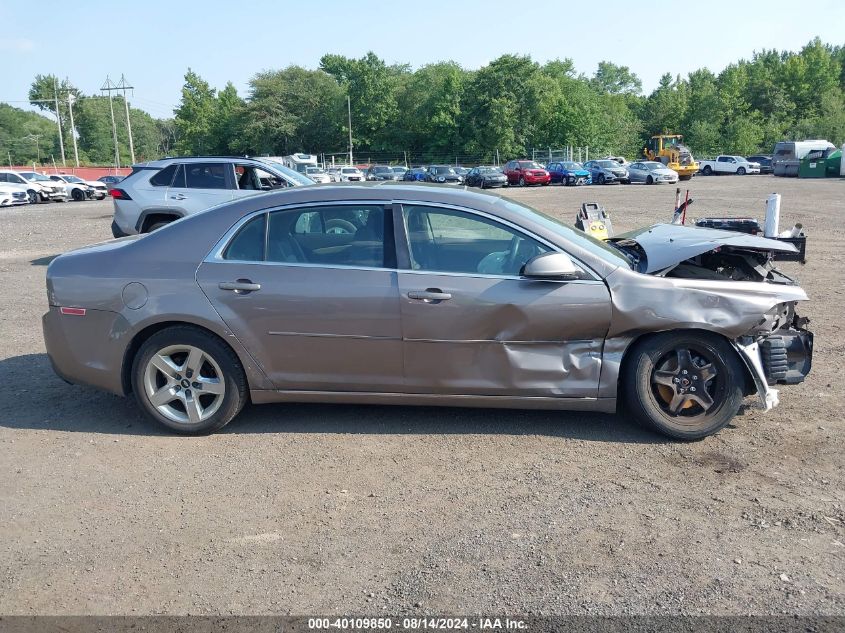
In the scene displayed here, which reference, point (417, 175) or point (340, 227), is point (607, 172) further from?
point (340, 227)

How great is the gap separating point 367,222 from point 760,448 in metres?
2.88

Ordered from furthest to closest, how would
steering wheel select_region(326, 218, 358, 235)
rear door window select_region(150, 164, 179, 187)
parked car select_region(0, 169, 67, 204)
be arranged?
1. parked car select_region(0, 169, 67, 204)
2. rear door window select_region(150, 164, 179, 187)
3. steering wheel select_region(326, 218, 358, 235)

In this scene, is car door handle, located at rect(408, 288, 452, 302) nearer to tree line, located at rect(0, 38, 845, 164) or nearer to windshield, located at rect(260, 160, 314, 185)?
windshield, located at rect(260, 160, 314, 185)

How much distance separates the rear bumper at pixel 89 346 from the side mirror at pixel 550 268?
A: 267 cm

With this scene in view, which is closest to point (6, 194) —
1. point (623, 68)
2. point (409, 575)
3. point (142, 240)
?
point (142, 240)

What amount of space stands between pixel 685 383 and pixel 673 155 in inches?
2043

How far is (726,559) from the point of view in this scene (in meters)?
3.32

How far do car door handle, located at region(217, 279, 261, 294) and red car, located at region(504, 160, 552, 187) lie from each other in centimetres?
4481

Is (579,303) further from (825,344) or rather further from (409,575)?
(825,344)

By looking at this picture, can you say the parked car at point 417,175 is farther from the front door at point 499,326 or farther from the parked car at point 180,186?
the front door at point 499,326

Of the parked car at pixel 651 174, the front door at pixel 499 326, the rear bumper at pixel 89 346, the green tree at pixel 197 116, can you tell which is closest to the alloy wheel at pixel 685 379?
the front door at pixel 499 326

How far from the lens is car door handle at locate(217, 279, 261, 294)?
4.68 metres

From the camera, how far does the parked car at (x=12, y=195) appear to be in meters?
35.0

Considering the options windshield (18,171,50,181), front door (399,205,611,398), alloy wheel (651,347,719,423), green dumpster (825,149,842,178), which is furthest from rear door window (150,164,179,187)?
green dumpster (825,149,842,178)
